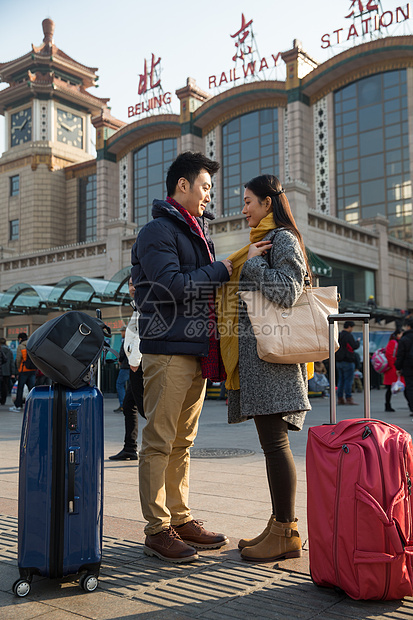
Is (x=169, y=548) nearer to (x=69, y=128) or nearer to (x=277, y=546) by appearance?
(x=277, y=546)

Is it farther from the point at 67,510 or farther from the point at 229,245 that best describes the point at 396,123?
the point at 67,510

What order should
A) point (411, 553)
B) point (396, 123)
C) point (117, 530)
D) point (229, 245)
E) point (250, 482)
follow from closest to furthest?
point (411, 553)
point (117, 530)
point (250, 482)
point (229, 245)
point (396, 123)

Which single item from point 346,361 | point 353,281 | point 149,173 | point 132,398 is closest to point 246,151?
point 149,173

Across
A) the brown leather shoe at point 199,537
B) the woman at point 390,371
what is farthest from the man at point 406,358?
the brown leather shoe at point 199,537

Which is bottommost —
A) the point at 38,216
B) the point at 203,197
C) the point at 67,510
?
the point at 67,510

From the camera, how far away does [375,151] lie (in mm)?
34562

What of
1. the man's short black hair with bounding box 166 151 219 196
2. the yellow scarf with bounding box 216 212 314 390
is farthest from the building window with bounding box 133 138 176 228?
the yellow scarf with bounding box 216 212 314 390

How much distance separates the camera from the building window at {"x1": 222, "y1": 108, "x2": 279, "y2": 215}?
3666cm

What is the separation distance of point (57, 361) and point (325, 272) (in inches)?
853

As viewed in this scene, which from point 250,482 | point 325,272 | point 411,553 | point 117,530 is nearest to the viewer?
point 411,553

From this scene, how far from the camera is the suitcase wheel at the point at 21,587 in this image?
2.54 meters

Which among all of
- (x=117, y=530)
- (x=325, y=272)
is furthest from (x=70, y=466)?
(x=325, y=272)

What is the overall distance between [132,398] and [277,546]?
382 cm

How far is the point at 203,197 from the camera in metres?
3.47
